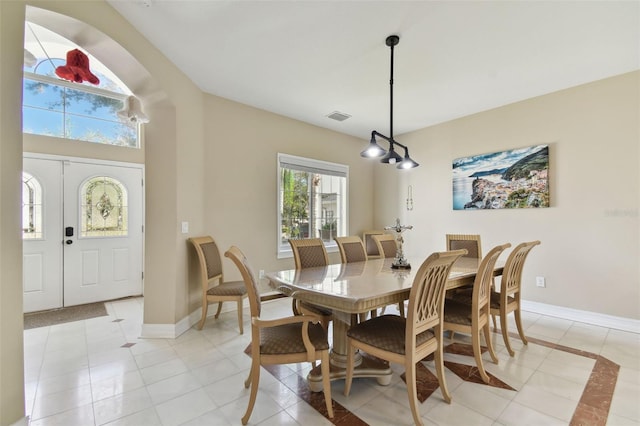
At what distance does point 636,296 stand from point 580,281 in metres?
0.44

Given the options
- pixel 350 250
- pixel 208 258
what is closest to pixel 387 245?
pixel 350 250

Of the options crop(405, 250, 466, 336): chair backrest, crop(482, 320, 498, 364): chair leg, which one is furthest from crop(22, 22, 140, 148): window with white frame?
crop(482, 320, 498, 364): chair leg

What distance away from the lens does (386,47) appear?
251cm

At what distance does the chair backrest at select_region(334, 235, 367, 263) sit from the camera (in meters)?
3.06

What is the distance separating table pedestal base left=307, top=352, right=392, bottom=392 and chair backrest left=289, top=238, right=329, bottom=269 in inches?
36.3

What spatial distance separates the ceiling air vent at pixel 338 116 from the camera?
4.10 m

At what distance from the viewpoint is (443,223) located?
174 inches

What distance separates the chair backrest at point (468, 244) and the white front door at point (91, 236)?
15.1 ft

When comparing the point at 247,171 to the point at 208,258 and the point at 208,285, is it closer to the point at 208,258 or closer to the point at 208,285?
the point at 208,258

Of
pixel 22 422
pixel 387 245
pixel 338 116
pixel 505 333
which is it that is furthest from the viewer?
pixel 338 116

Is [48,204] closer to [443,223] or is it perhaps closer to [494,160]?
[443,223]

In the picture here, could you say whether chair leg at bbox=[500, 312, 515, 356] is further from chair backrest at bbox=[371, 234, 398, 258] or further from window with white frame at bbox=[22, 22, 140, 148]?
window with white frame at bbox=[22, 22, 140, 148]

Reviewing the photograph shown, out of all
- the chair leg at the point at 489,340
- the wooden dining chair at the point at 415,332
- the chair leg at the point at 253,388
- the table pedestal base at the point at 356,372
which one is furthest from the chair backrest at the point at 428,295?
the chair leg at the point at 253,388

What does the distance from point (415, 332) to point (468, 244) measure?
2.14 metres
